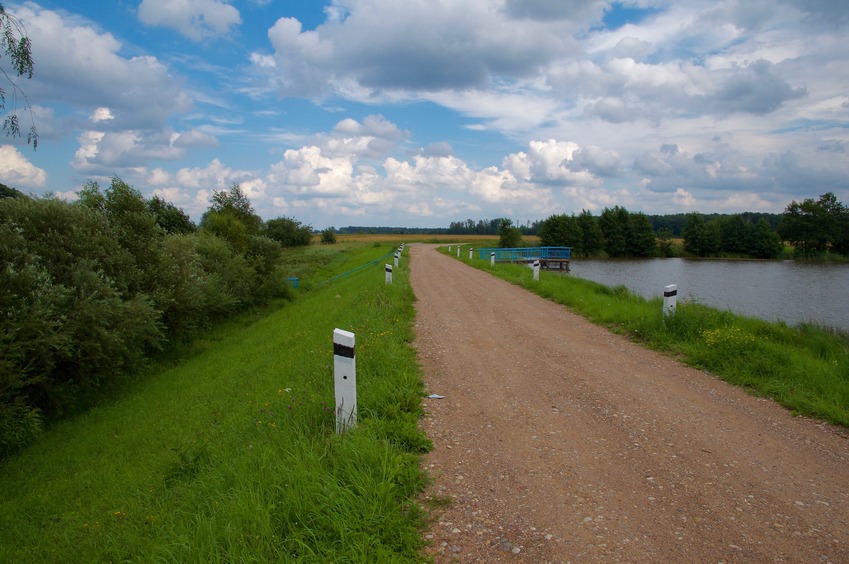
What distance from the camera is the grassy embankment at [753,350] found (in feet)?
19.2

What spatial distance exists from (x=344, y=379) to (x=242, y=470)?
1272mm

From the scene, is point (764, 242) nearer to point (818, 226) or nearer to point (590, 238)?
point (818, 226)

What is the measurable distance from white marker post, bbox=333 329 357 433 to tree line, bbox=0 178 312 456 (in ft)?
25.5

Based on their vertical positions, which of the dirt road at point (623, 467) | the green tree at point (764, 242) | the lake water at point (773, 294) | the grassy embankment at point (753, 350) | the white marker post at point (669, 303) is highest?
the green tree at point (764, 242)

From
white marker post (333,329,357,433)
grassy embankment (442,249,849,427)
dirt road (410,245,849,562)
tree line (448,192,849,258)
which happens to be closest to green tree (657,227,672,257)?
tree line (448,192,849,258)

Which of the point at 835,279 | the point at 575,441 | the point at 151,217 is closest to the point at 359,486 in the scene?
the point at 575,441

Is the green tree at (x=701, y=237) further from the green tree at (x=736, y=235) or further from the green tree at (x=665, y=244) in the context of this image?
the green tree at (x=665, y=244)

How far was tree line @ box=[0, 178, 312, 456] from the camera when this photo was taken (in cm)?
962

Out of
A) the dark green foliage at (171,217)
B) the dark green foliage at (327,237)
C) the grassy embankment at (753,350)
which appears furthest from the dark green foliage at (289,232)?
the grassy embankment at (753,350)

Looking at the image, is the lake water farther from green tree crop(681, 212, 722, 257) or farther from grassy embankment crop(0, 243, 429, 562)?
green tree crop(681, 212, 722, 257)

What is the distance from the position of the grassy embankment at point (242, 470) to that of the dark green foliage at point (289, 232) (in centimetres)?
6551

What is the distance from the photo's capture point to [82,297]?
11375mm

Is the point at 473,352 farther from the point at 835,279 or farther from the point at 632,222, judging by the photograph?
the point at 632,222

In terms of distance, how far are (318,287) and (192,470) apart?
24609 millimetres
